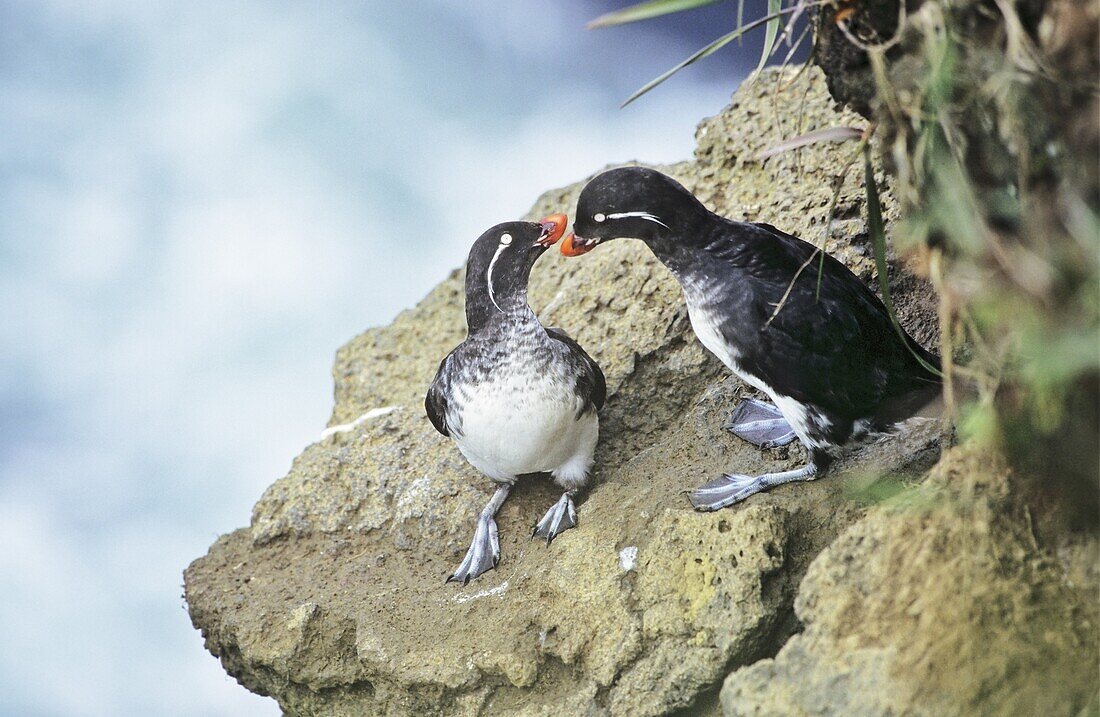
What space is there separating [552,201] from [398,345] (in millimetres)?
1215

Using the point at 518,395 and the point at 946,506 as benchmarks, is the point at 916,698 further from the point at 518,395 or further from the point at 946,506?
the point at 518,395

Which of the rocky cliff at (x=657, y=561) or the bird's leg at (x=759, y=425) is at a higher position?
the rocky cliff at (x=657, y=561)

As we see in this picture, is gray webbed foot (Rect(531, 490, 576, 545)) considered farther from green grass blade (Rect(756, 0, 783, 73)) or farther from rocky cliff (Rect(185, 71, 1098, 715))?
green grass blade (Rect(756, 0, 783, 73))

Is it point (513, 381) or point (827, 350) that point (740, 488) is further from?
point (513, 381)

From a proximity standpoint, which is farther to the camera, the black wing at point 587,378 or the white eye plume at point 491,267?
the black wing at point 587,378

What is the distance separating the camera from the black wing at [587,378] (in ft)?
14.9

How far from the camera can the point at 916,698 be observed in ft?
9.12

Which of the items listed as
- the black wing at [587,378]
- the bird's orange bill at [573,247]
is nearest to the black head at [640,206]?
the bird's orange bill at [573,247]

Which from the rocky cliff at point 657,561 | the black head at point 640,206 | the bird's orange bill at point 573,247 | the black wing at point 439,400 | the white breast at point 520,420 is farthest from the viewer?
the black wing at point 439,400

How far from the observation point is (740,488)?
4.08 metres

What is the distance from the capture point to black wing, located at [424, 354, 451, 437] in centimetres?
466

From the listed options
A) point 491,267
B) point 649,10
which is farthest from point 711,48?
point 491,267

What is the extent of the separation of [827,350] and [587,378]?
109cm

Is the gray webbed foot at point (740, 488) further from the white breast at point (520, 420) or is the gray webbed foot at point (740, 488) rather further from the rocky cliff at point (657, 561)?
the white breast at point (520, 420)
